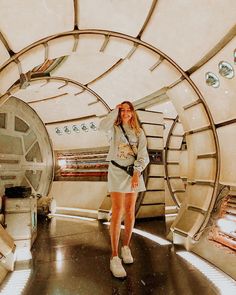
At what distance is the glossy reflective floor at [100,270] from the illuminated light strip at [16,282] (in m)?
0.05

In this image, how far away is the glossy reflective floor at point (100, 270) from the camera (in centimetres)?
202

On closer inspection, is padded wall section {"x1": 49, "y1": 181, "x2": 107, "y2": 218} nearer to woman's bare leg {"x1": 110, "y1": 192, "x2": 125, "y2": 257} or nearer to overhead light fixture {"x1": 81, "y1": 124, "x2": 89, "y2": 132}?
overhead light fixture {"x1": 81, "y1": 124, "x2": 89, "y2": 132}

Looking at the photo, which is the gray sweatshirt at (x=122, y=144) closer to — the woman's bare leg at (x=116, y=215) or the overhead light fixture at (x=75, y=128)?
the woman's bare leg at (x=116, y=215)

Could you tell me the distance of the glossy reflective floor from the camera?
6.64 feet

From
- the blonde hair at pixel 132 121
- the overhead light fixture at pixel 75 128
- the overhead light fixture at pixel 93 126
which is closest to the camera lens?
the blonde hair at pixel 132 121

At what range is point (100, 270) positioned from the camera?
2.44 meters

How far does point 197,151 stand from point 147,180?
1.73 meters

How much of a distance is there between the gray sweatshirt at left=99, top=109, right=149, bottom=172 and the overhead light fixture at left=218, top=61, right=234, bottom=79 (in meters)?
0.96

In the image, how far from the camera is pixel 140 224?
450 centimetres

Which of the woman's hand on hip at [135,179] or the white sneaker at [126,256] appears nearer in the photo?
the woman's hand on hip at [135,179]

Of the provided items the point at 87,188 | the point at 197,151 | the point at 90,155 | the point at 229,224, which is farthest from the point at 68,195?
the point at 229,224

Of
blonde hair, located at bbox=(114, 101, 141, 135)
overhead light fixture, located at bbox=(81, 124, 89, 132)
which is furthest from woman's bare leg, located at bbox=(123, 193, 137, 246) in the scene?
overhead light fixture, located at bbox=(81, 124, 89, 132)

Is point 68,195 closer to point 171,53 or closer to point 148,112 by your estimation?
point 148,112

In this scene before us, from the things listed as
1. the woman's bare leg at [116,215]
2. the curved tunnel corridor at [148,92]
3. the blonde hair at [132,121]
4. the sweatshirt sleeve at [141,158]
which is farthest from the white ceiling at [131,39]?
the woman's bare leg at [116,215]
